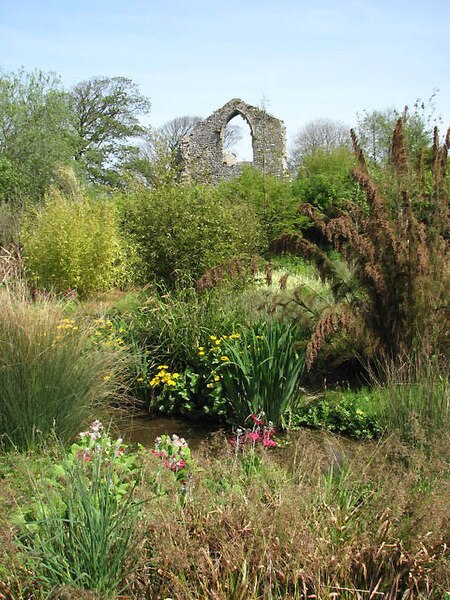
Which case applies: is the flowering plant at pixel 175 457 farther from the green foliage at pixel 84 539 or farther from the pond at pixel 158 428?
the pond at pixel 158 428

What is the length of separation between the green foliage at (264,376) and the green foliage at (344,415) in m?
0.18

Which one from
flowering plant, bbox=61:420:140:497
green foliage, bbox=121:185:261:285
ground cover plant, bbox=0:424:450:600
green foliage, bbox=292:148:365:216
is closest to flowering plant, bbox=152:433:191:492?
flowering plant, bbox=61:420:140:497

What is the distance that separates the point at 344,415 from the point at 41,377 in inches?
93.0

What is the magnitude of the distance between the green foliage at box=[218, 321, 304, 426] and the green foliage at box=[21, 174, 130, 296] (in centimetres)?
627

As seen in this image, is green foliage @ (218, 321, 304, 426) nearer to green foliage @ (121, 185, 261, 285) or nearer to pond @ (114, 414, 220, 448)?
pond @ (114, 414, 220, 448)

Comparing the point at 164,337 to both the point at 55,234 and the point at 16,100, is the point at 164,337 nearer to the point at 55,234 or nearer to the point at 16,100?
the point at 55,234

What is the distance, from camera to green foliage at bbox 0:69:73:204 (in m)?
21.8

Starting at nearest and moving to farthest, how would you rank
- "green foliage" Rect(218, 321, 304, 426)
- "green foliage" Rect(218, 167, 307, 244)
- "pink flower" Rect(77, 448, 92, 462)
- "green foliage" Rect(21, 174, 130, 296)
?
"pink flower" Rect(77, 448, 92, 462), "green foliage" Rect(218, 321, 304, 426), "green foliage" Rect(21, 174, 130, 296), "green foliage" Rect(218, 167, 307, 244)

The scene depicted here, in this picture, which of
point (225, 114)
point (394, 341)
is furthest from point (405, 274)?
point (225, 114)

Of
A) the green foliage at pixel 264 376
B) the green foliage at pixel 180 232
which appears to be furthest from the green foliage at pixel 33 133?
the green foliage at pixel 264 376

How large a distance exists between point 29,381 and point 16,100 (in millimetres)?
20458

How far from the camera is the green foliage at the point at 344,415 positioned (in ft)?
17.0

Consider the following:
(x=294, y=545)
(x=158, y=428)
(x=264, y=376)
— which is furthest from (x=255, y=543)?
(x=158, y=428)

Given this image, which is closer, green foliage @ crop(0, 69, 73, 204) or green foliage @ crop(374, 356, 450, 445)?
green foliage @ crop(374, 356, 450, 445)
